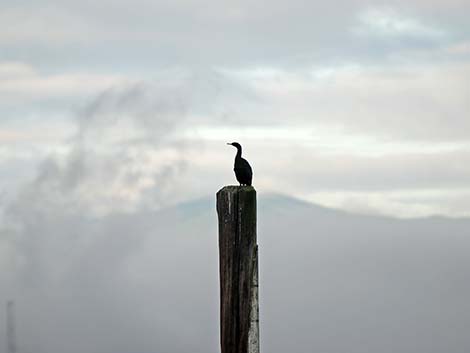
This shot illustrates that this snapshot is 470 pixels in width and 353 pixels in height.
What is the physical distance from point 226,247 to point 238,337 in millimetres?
1091

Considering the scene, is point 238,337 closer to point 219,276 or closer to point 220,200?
point 219,276

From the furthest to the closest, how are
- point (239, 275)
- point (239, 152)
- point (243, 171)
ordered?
point (239, 152) → point (243, 171) → point (239, 275)

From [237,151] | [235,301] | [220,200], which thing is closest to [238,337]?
[235,301]

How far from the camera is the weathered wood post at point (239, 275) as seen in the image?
47.0 feet

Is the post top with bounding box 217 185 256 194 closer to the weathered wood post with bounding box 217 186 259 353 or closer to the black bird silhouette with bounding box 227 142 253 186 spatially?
the weathered wood post with bounding box 217 186 259 353

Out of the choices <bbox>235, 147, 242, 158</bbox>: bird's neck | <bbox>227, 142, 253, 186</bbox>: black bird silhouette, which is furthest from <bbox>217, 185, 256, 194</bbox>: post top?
<bbox>235, 147, 242, 158</bbox>: bird's neck

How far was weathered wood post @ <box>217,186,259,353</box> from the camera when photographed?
14.3 metres

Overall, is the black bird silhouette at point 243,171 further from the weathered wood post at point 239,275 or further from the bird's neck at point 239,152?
the weathered wood post at point 239,275

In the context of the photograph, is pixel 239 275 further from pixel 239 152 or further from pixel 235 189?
pixel 239 152

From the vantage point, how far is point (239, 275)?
47.0 ft

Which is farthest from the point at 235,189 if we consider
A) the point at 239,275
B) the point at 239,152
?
the point at 239,152

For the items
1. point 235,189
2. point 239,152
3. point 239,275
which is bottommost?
point 239,275

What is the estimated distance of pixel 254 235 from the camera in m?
14.4

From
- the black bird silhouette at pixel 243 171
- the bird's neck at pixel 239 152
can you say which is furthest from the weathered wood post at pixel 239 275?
the bird's neck at pixel 239 152
